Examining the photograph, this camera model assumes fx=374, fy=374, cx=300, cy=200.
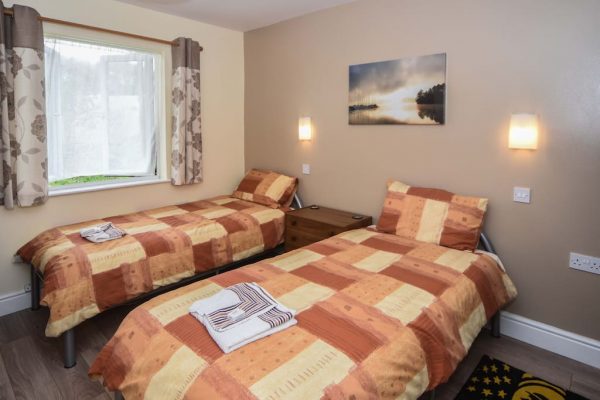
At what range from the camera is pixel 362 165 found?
10.6ft

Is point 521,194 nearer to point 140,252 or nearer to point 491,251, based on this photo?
point 491,251

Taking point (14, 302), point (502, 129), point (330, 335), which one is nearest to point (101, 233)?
point (14, 302)

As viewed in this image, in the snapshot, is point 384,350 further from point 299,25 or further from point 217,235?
point 299,25

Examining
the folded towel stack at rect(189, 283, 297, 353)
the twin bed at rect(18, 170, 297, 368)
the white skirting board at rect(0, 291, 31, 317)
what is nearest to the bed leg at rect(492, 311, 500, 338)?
the folded towel stack at rect(189, 283, 297, 353)

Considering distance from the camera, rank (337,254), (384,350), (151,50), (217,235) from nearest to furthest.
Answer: (384,350) → (337,254) → (217,235) → (151,50)

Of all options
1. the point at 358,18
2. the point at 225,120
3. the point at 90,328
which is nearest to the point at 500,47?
the point at 358,18

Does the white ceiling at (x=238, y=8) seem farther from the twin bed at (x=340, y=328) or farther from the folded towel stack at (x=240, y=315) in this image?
the folded towel stack at (x=240, y=315)

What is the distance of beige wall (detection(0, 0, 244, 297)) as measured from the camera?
283cm

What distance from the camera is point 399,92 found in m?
2.90

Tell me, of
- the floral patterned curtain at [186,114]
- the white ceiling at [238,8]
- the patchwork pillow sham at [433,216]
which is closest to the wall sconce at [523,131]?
the patchwork pillow sham at [433,216]

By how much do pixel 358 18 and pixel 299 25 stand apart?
694 millimetres

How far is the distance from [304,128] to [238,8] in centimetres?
121

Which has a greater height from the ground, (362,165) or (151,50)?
(151,50)

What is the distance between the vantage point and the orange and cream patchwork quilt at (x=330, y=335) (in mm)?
1271
